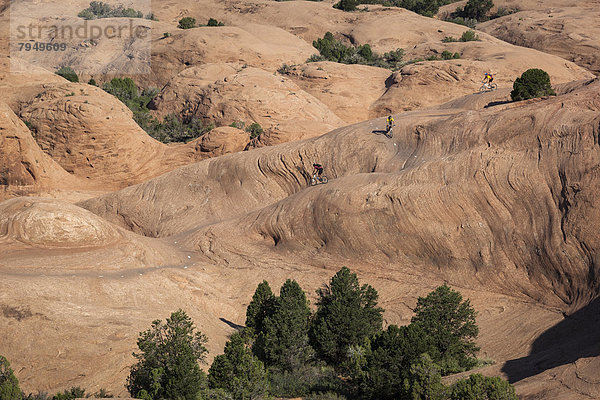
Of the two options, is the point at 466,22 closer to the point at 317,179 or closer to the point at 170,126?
the point at 170,126

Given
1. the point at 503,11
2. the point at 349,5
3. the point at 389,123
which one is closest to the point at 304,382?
the point at 389,123

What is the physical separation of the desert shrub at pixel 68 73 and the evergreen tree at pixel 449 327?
5069 cm

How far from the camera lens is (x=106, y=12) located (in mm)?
88375

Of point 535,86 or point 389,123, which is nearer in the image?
point 535,86

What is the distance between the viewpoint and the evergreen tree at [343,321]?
20.9m

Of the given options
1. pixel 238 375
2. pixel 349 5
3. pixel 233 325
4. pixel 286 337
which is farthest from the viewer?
pixel 349 5

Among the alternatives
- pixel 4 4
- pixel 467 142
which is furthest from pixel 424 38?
pixel 4 4

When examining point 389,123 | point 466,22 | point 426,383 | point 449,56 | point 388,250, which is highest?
point 466,22

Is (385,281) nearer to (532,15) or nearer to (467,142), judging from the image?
(467,142)

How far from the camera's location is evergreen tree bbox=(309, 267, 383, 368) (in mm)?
20875

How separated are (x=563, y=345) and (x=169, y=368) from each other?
11556 millimetres

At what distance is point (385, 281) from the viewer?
25.4 m

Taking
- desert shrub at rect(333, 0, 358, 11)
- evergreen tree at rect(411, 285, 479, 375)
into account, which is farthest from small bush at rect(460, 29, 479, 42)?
evergreen tree at rect(411, 285, 479, 375)

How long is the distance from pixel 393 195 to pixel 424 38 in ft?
169
